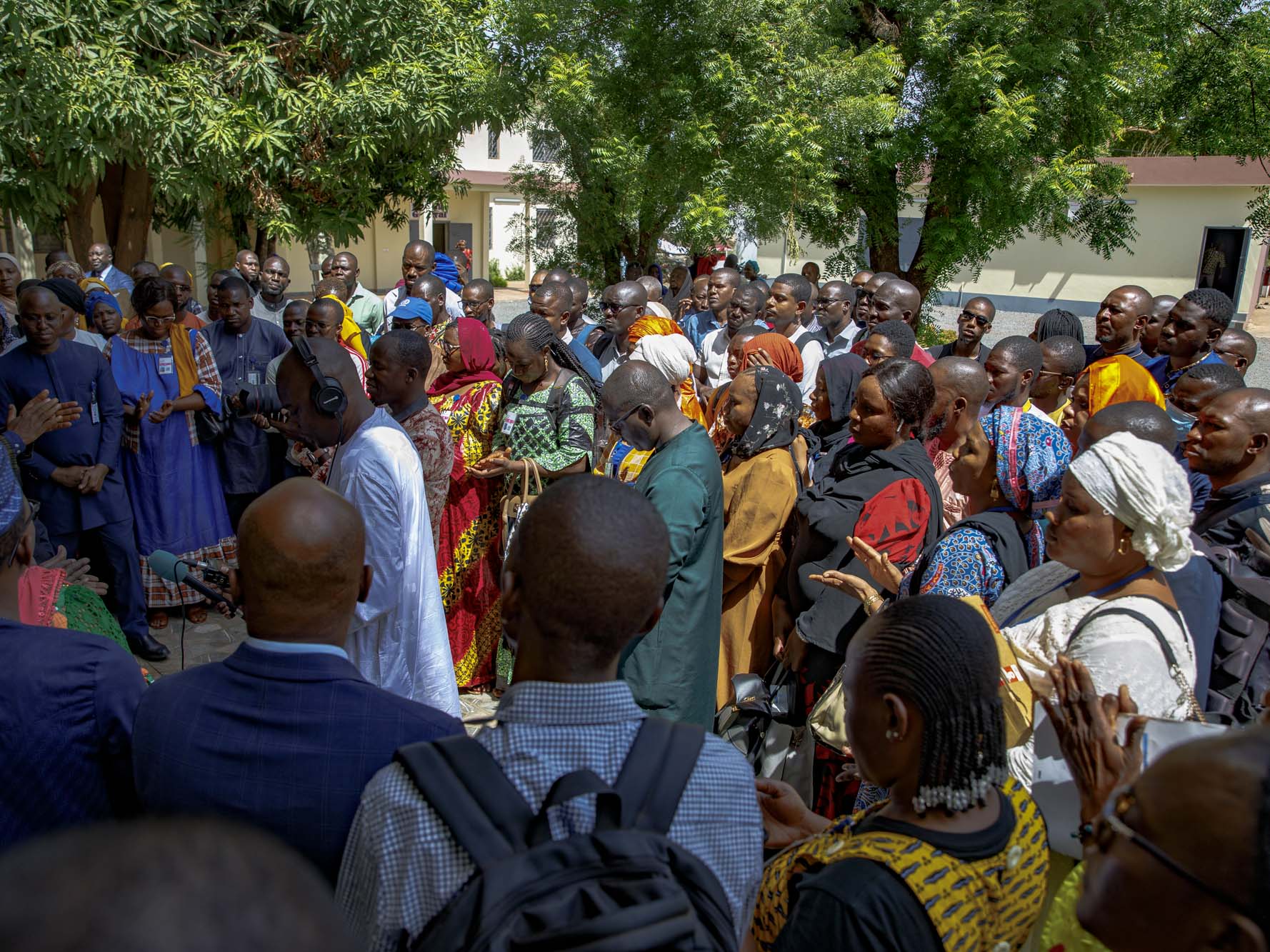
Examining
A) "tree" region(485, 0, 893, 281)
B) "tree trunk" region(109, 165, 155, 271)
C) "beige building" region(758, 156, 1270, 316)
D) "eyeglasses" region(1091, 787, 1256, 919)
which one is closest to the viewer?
"eyeglasses" region(1091, 787, 1256, 919)

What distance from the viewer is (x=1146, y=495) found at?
2352 millimetres

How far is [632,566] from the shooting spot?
66.3 inches

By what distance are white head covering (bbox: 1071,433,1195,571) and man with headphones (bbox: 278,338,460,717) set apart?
6.92 ft

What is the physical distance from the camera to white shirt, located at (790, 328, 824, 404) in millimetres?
7223

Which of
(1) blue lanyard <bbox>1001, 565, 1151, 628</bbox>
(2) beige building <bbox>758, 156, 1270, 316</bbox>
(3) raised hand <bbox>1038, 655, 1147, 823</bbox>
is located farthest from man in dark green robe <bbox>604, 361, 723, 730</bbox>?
(2) beige building <bbox>758, 156, 1270, 316</bbox>

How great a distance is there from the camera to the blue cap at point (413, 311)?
24.7 ft

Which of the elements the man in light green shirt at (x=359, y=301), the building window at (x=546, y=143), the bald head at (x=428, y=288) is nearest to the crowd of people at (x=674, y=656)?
the bald head at (x=428, y=288)

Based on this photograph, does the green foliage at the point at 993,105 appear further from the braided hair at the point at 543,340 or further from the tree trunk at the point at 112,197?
the tree trunk at the point at 112,197

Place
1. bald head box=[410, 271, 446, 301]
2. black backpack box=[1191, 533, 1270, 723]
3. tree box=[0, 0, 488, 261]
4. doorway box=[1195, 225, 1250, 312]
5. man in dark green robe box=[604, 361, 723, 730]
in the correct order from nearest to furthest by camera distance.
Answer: black backpack box=[1191, 533, 1270, 723], man in dark green robe box=[604, 361, 723, 730], bald head box=[410, 271, 446, 301], tree box=[0, 0, 488, 261], doorway box=[1195, 225, 1250, 312]

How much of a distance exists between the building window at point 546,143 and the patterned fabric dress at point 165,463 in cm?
614

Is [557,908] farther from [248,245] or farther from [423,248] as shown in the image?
[248,245]

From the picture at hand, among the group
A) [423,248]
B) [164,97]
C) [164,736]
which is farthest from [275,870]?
[164,97]

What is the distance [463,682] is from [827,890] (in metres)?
4.17

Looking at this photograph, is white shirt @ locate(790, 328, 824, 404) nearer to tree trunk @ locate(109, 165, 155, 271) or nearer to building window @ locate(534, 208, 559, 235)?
building window @ locate(534, 208, 559, 235)
